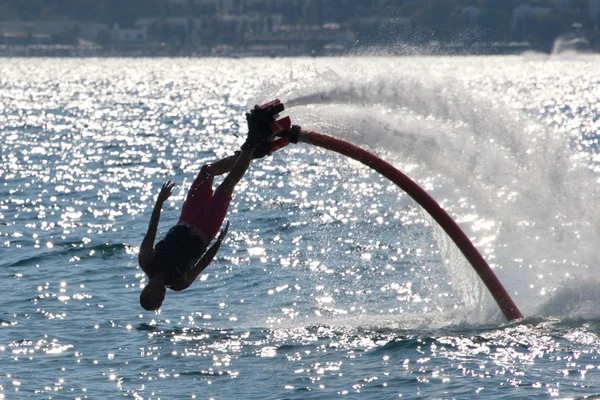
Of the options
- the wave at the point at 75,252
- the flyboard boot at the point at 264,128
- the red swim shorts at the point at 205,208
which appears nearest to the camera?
the flyboard boot at the point at 264,128

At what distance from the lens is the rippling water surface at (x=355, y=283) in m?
13.5

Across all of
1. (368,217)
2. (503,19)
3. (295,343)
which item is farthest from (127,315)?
(503,19)

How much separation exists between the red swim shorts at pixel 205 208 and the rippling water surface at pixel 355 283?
178 centimetres

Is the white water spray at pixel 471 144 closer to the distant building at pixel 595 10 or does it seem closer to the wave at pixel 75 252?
the wave at pixel 75 252

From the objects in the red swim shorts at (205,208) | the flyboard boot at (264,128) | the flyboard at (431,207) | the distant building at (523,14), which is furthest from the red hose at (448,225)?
the distant building at (523,14)

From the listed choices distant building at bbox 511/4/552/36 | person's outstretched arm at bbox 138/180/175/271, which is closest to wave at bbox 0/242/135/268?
person's outstretched arm at bbox 138/180/175/271

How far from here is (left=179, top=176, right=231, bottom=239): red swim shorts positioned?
1407 centimetres

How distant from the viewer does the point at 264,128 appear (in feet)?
46.0

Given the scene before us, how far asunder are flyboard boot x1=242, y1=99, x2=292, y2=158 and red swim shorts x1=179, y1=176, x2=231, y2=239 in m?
0.72

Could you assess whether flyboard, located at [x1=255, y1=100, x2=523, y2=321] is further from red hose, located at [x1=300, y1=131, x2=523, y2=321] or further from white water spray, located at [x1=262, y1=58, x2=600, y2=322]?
white water spray, located at [x1=262, y1=58, x2=600, y2=322]

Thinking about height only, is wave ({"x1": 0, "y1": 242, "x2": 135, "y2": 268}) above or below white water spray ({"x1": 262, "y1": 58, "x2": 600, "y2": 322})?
below

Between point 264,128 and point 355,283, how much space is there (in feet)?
19.9

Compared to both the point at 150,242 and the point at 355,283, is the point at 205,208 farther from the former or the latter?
the point at 355,283

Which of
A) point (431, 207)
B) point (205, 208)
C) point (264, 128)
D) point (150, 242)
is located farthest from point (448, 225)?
point (150, 242)
